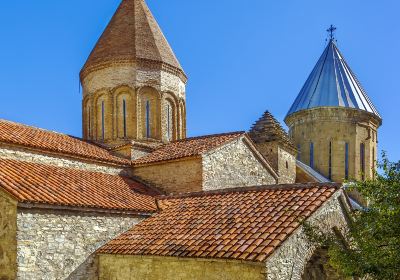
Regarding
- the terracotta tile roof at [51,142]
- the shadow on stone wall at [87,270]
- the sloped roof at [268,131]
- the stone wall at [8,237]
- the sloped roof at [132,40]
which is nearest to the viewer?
the stone wall at [8,237]

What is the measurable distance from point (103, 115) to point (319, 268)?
31.0 feet

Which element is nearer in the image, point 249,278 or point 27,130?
point 249,278

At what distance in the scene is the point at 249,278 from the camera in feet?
22.6

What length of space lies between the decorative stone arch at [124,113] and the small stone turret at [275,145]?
15.4 ft

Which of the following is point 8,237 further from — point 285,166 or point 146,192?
point 285,166

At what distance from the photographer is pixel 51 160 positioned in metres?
11.2

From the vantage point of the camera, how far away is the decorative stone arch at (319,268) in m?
7.85

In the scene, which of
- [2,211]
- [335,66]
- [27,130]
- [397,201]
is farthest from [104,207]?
[335,66]

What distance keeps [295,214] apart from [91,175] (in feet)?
18.6

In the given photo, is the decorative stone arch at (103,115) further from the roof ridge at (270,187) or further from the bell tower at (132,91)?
the roof ridge at (270,187)

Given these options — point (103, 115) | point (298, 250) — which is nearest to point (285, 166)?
point (103, 115)

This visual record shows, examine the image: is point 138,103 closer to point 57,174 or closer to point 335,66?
point 57,174

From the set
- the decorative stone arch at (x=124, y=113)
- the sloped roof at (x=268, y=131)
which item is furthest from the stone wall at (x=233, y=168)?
the decorative stone arch at (x=124, y=113)

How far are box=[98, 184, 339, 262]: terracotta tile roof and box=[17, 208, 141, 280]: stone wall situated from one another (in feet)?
1.05
